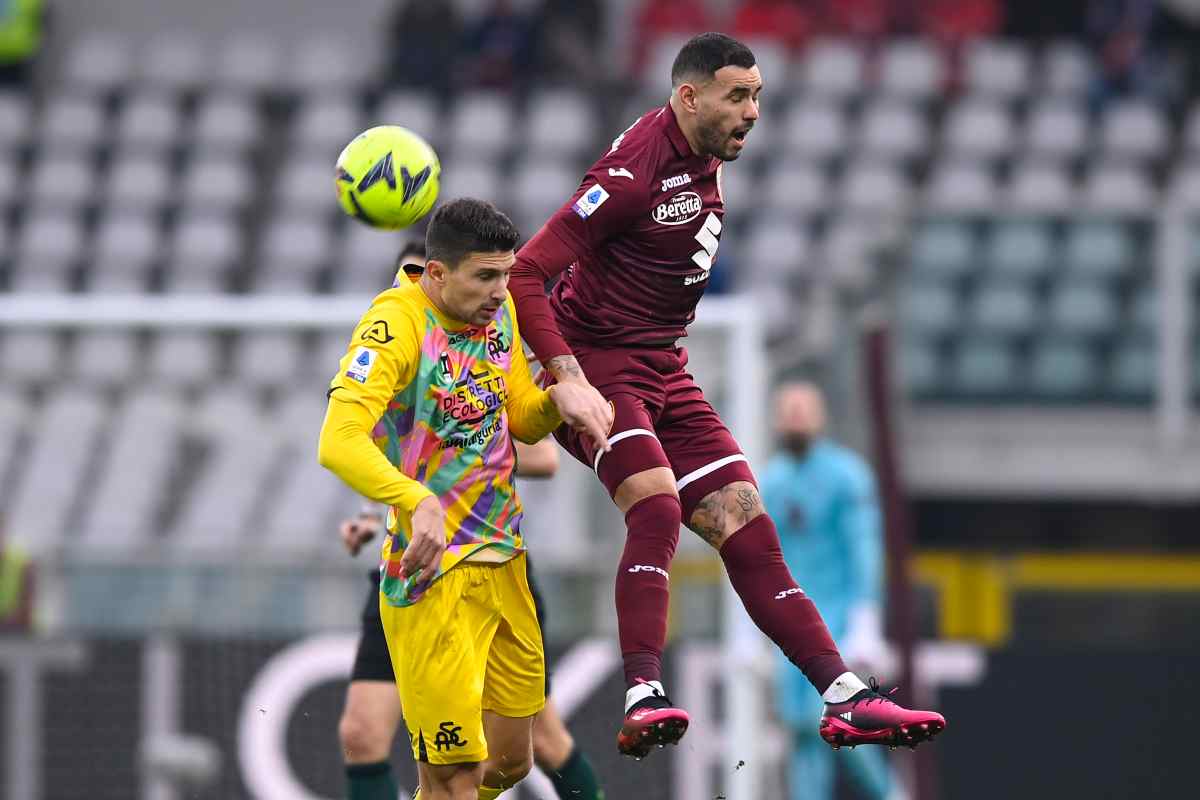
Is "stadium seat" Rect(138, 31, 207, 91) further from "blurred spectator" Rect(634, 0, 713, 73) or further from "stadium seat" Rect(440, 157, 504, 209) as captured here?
"blurred spectator" Rect(634, 0, 713, 73)

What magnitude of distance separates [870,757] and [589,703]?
131 cm

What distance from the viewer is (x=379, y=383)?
5.16m

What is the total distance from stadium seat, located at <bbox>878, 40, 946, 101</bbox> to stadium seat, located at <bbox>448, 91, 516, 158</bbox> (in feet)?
9.39

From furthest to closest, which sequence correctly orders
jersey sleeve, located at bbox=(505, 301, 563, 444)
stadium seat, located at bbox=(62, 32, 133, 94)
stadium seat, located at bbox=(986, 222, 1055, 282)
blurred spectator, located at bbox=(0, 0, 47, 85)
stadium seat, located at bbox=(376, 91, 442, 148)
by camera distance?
blurred spectator, located at bbox=(0, 0, 47, 85) < stadium seat, located at bbox=(62, 32, 133, 94) < stadium seat, located at bbox=(376, 91, 442, 148) < stadium seat, located at bbox=(986, 222, 1055, 282) < jersey sleeve, located at bbox=(505, 301, 563, 444)

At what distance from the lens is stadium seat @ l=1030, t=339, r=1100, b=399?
13.2 metres

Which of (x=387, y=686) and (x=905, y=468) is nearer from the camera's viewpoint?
(x=387, y=686)

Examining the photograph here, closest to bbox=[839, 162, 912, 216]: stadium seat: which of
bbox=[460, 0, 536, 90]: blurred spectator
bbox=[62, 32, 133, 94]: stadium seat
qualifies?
bbox=[460, 0, 536, 90]: blurred spectator

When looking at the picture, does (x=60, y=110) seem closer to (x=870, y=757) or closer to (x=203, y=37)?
(x=203, y=37)

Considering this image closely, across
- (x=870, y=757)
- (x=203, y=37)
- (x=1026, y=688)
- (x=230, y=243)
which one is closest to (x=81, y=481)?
(x=870, y=757)

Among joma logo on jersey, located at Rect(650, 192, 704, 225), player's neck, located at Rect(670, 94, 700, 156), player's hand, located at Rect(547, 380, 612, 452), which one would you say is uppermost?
player's neck, located at Rect(670, 94, 700, 156)

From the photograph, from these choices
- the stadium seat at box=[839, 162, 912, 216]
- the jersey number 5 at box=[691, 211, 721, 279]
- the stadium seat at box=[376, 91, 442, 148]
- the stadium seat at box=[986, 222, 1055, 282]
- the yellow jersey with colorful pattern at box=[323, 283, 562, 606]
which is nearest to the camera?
the yellow jersey with colorful pattern at box=[323, 283, 562, 606]

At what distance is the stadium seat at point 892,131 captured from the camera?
16016 millimetres

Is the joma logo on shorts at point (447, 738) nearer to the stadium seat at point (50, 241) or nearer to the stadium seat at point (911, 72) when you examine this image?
the stadium seat at point (50, 241)

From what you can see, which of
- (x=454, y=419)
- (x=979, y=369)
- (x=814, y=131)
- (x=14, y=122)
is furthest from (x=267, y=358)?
(x=14, y=122)
